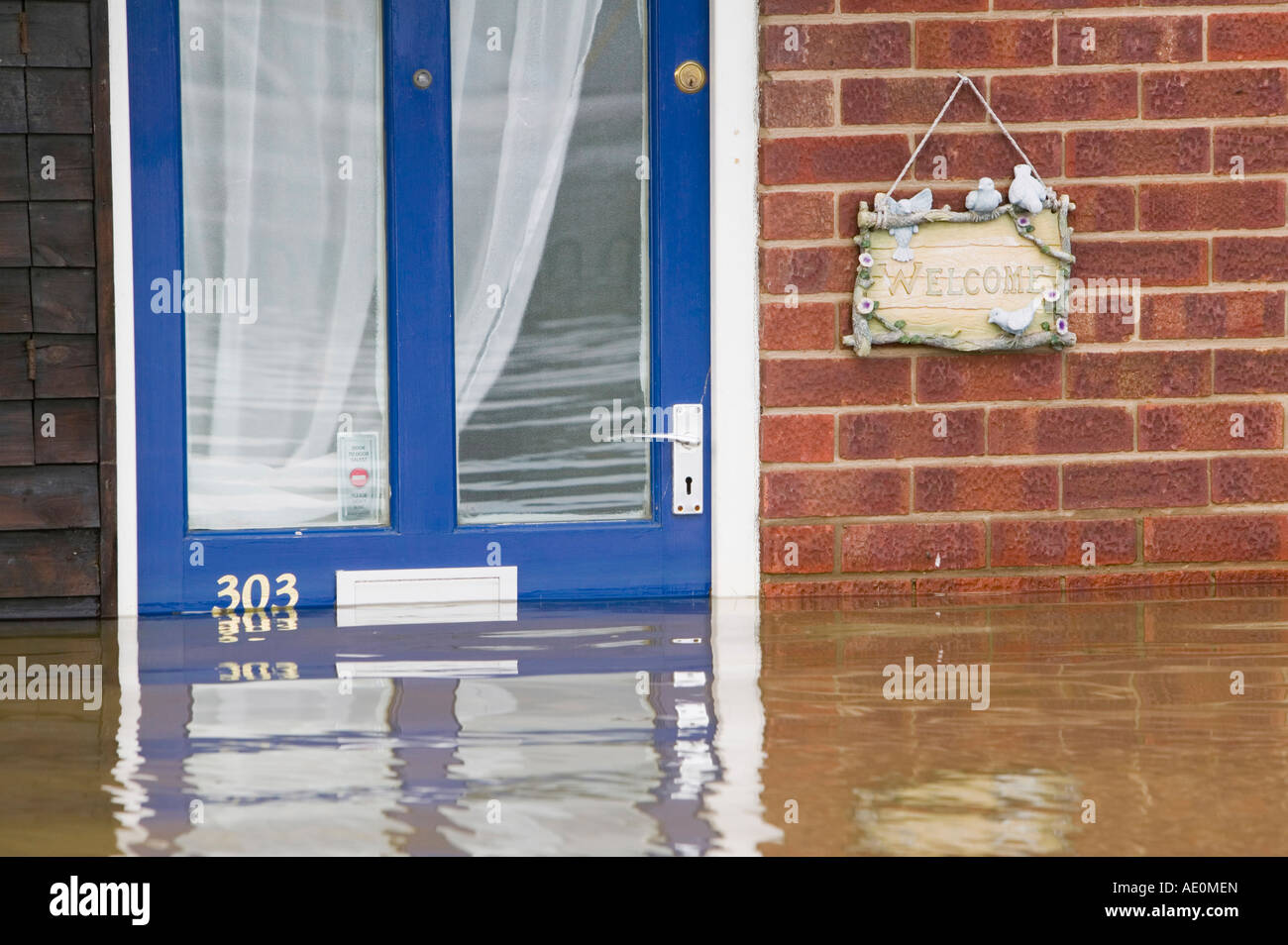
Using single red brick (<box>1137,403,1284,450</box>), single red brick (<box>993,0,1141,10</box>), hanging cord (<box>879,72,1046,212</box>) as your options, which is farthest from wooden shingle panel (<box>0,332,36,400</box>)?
single red brick (<box>1137,403,1284,450</box>)

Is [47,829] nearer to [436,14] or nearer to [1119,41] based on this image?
[436,14]

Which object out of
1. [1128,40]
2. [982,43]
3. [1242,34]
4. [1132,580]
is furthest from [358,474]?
[1242,34]

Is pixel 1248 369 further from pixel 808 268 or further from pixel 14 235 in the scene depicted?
pixel 14 235

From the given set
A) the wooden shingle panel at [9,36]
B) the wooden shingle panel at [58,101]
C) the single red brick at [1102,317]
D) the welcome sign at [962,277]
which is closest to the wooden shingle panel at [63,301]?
the wooden shingle panel at [58,101]

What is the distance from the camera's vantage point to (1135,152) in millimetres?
4000

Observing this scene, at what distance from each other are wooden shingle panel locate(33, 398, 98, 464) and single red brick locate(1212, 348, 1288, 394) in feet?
9.04

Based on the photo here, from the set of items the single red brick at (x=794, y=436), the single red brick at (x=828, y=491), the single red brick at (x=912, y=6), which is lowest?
the single red brick at (x=828, y=491)

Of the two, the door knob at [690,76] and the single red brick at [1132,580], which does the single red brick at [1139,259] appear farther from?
the door knob at [690,76]

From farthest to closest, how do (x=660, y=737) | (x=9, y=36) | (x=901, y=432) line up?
(x=901, y=432) → (x=9, y=36) → (x=660, y=737)

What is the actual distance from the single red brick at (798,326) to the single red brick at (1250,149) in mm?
1038

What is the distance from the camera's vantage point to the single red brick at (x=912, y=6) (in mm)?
3943

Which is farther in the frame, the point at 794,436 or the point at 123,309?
the point at 794,436

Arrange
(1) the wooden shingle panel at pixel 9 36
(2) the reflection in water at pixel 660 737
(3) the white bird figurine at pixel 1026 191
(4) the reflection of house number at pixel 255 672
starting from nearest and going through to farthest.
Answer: (2) the reflection in water at pixel 660 737
(4) the reflection of house number at pixel 255 672
(1) the wooden shingle panel at pixel 9 36
(3) the white bird figurine at pixel 1026 191

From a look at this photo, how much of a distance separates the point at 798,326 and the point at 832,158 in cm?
42
